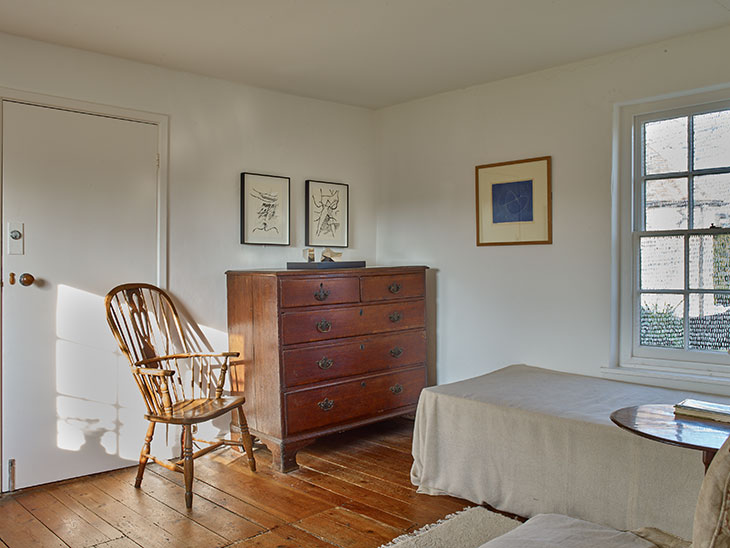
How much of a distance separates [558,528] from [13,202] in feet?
9.59

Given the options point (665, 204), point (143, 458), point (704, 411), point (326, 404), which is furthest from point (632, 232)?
point (143, 458)

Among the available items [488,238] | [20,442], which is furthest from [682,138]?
[20,442]

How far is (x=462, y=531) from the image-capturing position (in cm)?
257

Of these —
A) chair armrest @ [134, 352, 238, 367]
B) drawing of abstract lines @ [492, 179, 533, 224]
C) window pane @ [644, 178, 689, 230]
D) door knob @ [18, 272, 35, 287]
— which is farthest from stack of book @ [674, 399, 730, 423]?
door knob @ [18, 272, 35, 287]

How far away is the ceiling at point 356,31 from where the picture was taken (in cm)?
278

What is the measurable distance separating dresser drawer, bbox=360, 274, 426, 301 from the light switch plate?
187cm

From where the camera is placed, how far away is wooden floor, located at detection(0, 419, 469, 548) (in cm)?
260

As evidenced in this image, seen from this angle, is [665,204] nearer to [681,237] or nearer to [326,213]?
[681,237]

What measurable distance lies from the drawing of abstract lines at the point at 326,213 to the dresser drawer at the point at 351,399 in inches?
45.6

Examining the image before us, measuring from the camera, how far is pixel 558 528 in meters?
1.69

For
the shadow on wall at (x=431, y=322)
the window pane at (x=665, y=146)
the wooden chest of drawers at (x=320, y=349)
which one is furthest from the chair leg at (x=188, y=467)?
the window pane at (x=665, y=146)

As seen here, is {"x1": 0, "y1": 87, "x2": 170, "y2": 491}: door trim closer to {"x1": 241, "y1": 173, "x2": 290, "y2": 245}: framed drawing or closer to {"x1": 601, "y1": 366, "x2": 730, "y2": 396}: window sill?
{"x1": 241, "y1": 173, "x2": 290, "y2": 245}: framed drawing

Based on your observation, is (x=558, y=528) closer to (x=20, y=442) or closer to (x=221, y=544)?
(x=221, y=544)

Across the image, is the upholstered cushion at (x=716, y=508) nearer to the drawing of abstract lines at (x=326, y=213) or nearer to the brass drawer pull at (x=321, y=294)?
the brass drawer pull at (x=321, y=294)
